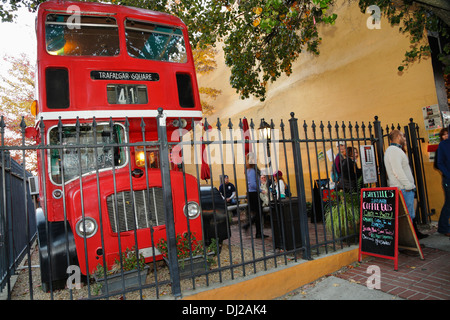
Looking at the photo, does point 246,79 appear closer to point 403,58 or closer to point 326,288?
point 403,58

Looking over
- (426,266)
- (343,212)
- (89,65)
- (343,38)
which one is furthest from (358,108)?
(89,65)

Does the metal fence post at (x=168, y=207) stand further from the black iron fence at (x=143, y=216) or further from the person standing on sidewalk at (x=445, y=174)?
the person standing on sidewalk at (x=445, y=174)

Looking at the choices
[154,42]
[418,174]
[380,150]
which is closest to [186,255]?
[154,42]

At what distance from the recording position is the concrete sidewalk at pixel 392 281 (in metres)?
3.47

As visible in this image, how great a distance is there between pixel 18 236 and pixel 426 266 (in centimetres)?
782

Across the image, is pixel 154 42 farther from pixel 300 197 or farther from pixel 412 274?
pixel 412 274

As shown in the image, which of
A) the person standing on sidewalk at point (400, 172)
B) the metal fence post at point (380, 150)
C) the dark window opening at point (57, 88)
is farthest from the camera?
the metal fence post at point (380, 150)

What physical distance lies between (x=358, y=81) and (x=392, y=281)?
6216 mm

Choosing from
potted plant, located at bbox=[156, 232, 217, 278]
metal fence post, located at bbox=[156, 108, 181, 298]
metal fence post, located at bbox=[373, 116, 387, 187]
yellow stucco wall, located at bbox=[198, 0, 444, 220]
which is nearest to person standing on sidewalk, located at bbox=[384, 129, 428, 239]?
metal fence post, located at bbox=[373, 116, 387, 187]

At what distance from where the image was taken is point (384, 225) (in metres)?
4.33

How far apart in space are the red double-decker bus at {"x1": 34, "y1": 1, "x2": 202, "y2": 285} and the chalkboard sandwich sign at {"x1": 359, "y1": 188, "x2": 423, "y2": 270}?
8.86ft

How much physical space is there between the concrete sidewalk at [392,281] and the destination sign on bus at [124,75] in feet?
13.2

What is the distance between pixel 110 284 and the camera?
3.52 m

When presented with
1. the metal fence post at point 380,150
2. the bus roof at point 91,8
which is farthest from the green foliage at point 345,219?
the bus roof at point 91,8
